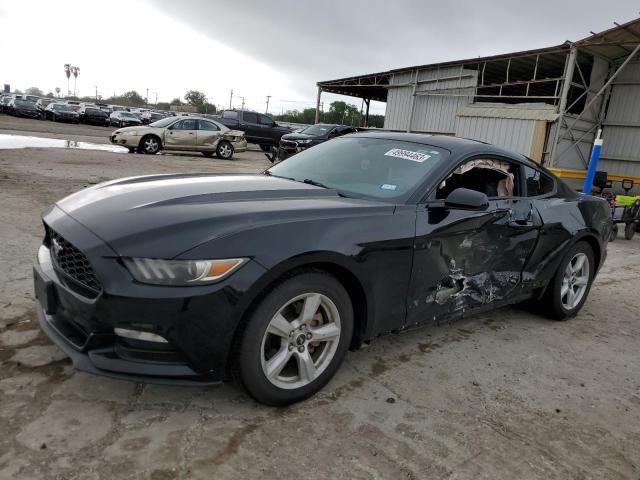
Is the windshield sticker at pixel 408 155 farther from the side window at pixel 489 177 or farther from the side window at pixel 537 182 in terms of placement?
the side window at pixel 537 182

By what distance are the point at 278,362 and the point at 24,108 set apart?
39.5 metres

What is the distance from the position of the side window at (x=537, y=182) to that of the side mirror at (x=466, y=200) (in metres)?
1.21

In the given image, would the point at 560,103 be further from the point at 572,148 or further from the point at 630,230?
the point at 630,230

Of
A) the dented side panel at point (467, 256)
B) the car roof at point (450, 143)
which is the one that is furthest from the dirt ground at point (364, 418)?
the car roof at point (450, 143)

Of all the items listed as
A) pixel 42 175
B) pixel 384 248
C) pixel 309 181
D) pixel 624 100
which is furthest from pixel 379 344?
pixel 624 100

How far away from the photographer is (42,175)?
9.62 meters

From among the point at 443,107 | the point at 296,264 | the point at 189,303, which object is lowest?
the point at 189,303

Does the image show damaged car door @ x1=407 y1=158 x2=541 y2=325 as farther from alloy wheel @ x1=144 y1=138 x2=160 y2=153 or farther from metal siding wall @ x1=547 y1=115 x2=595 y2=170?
alloy wheel @ x1=144 y1=138 x2=160 y2=153

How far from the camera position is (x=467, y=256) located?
3389 mm

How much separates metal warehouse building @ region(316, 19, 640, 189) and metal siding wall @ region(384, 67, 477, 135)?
4 cm

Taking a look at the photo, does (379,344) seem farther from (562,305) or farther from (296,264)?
(562,305)

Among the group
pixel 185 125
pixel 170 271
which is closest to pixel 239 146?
pixel 185 125

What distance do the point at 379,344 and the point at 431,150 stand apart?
142cm

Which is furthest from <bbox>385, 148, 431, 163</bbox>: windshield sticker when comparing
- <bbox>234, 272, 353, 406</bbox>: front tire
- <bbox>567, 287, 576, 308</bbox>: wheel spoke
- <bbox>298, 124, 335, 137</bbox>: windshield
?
<bbox>298, 124, 335, 137</bbox>: windshield
